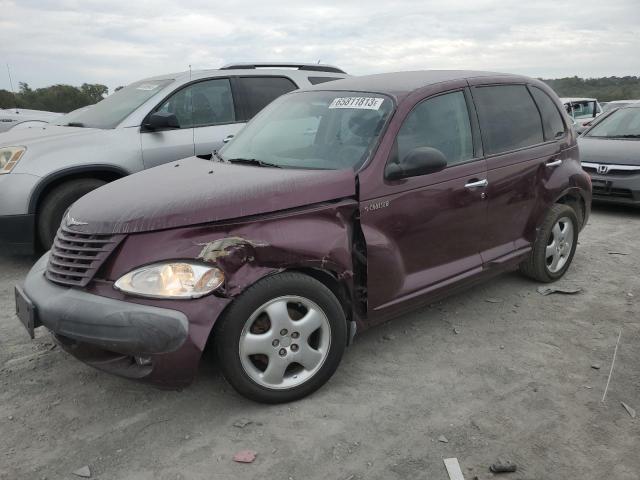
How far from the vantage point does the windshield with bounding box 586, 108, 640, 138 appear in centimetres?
802

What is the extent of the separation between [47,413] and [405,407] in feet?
6.23

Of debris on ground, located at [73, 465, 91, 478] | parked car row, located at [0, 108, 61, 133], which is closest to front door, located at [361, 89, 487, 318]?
debris on ground, located at [73, 465, 91, 478]

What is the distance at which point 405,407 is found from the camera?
9.80 ft

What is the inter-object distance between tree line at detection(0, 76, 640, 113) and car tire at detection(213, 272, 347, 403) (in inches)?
625

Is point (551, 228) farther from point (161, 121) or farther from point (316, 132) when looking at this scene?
point (161, 121)

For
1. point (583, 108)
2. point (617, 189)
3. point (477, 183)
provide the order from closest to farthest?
point (477, 183), point (617, 189), point (583, 108)

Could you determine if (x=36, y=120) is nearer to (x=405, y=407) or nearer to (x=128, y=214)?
(x=128, y=214)

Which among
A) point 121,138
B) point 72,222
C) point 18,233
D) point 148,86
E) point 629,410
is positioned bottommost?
point 629,410

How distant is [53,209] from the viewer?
507 centimetres

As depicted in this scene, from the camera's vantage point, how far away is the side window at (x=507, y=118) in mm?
4020

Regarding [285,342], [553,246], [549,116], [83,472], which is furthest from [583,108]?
[83,472]

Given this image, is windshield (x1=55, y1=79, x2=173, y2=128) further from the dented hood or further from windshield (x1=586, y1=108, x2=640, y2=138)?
windshield (x1=586, y1=108, x2=640, y2=138)

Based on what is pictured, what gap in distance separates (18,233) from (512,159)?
417 cm

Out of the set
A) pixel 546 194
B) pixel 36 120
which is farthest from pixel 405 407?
pixel 36 120
